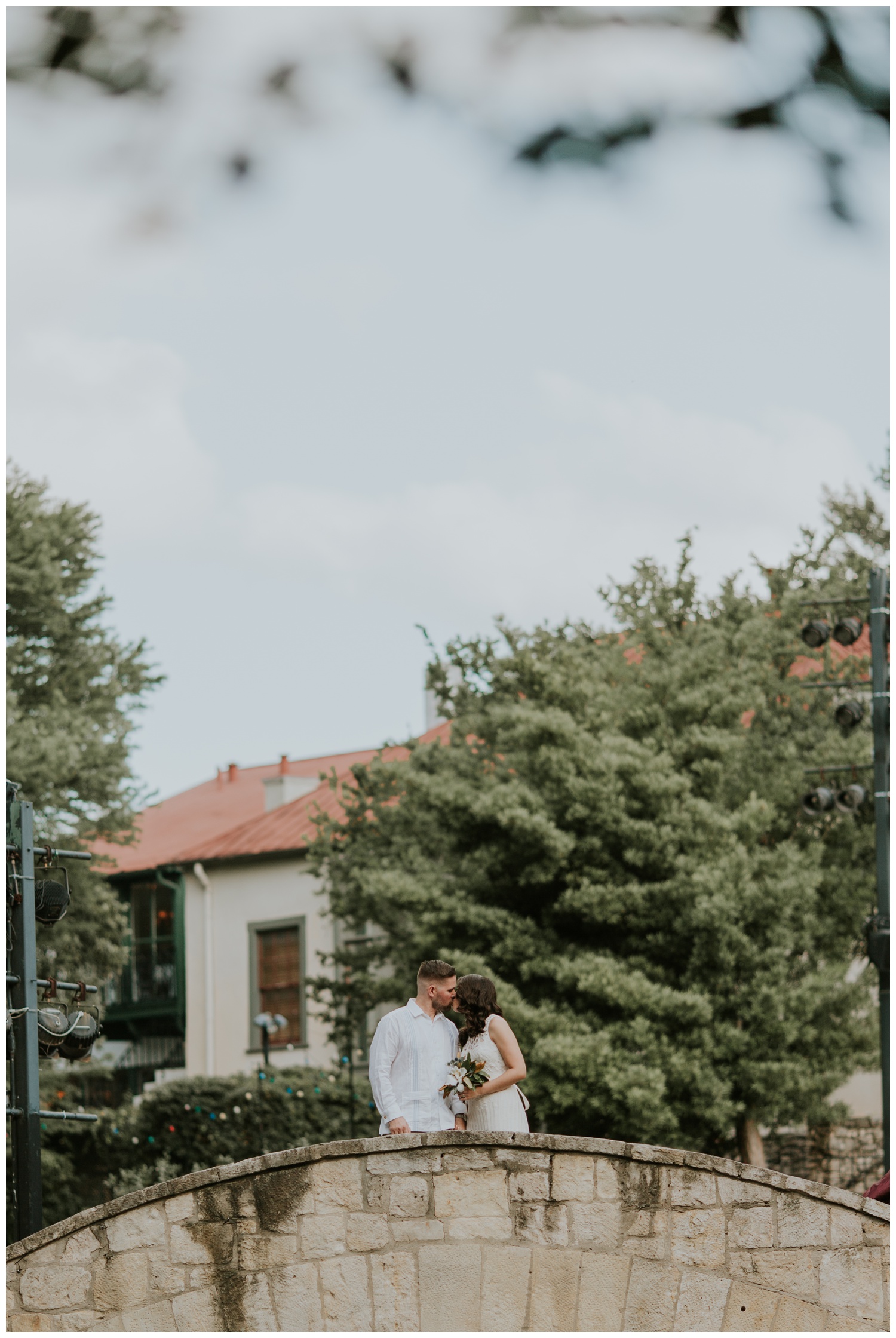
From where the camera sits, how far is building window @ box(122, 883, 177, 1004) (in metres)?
34.1

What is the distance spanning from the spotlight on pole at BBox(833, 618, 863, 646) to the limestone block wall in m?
9.47

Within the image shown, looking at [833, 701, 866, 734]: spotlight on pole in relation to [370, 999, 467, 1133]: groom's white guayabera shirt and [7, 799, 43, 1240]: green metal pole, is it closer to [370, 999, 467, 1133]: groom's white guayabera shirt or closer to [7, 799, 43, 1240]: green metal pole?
[7, 799, 43, 1240]: green metal pole

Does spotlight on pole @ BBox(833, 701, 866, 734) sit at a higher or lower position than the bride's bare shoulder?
higher

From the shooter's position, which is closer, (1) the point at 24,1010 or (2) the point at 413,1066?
(2) the point at 413,1066

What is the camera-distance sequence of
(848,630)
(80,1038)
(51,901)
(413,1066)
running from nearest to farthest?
(413,1066), (80,1038), (51,901), (848,630)

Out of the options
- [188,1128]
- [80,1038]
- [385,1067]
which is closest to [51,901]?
[80,1038]

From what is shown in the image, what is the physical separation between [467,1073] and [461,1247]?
846mm

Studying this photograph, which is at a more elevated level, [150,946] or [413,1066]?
[413,1066]

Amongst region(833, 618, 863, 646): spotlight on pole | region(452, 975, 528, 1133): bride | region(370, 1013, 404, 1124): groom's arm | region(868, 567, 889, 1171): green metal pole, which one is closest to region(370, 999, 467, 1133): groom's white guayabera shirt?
region(370, 1013, 404, 1124): groom's arm

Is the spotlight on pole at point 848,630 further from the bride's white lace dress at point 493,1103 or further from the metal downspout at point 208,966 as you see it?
the metal downspout at point 208,966

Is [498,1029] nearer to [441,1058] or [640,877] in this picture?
[441,1058]

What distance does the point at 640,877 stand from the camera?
18.4m

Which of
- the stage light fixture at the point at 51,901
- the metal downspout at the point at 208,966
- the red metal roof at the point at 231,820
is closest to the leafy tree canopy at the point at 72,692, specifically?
the red metal roof at the point at 231,820

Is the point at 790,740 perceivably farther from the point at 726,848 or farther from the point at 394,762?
the point at 394,762
